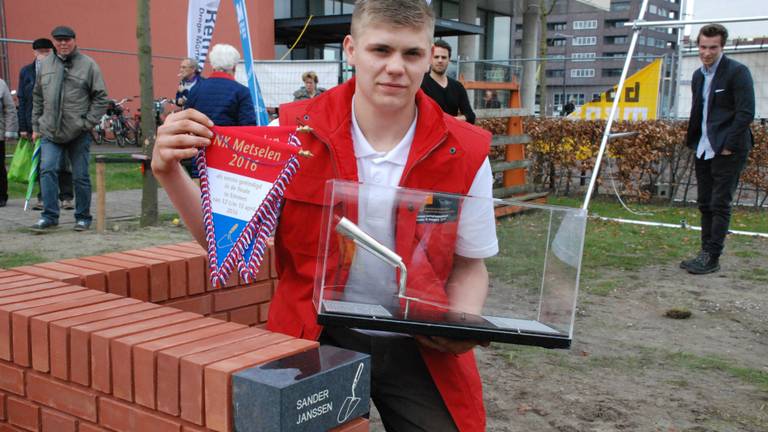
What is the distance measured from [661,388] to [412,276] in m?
2.79

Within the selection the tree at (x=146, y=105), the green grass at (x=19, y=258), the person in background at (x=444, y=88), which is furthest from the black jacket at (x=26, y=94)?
the person in background at (x=444, y=88)

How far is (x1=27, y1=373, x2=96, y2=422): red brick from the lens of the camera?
1.99m

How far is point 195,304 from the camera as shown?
3.11 meters

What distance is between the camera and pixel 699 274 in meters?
6.95

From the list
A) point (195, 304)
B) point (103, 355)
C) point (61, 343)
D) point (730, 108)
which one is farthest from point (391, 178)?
point (730, 108)

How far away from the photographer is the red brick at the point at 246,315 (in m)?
3.34

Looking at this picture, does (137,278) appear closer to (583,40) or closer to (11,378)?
(11,378)

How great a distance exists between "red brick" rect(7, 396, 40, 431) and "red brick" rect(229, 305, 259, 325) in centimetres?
118

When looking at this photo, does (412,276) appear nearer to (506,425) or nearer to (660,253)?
(506,425)

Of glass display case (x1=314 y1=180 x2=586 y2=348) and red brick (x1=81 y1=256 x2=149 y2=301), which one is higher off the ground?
glass display case (x1=314 y1=180 x2=586 y2=348)

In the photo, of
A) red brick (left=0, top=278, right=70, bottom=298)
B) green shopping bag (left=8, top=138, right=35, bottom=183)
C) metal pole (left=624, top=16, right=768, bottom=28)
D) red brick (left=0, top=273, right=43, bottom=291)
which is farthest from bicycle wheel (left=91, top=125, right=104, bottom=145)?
red brick (left=0, top=278, right=70, bottom=298)

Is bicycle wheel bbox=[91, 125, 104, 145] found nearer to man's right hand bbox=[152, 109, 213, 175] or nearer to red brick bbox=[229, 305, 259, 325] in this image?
red brick bbox=[229, 305, 259, 325]

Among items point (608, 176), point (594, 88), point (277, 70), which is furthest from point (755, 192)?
point (594, 88)

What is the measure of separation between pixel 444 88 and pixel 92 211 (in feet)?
16.5
